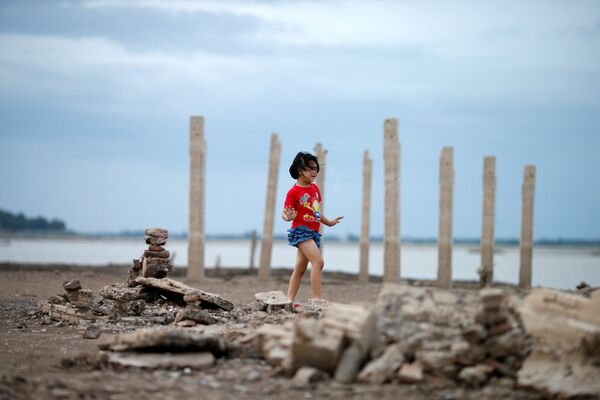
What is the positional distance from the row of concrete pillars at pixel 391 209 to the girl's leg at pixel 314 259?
18.4ft

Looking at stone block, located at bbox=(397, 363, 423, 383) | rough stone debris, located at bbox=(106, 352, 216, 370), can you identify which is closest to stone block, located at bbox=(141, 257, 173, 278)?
rough stone debris, located at bbox=(106, 352, 216, 370)

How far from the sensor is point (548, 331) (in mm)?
6438

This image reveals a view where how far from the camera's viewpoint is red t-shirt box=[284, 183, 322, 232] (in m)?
10.2

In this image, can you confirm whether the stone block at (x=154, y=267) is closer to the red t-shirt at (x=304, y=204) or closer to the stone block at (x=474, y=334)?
the red t-shirt at (x=304, y=204)

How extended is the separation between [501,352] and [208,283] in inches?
557

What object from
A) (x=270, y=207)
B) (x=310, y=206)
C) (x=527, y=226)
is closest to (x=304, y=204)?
(x=310, y=206)

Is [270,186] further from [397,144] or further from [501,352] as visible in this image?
[501,352]

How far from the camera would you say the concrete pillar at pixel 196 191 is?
781 inches

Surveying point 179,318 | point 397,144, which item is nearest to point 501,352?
point 179,318

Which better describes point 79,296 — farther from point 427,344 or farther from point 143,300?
point 427,344

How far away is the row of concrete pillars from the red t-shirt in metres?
5.83

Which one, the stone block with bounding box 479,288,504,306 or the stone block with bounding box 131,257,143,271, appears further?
the stone block with bounding box 131,257,143,271

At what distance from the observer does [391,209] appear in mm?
18391

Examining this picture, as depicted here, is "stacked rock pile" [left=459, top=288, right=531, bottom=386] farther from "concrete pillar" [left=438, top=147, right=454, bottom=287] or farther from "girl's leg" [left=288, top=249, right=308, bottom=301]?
"concrete pillar" [left=438, top=147, right=454, bottom=287]
